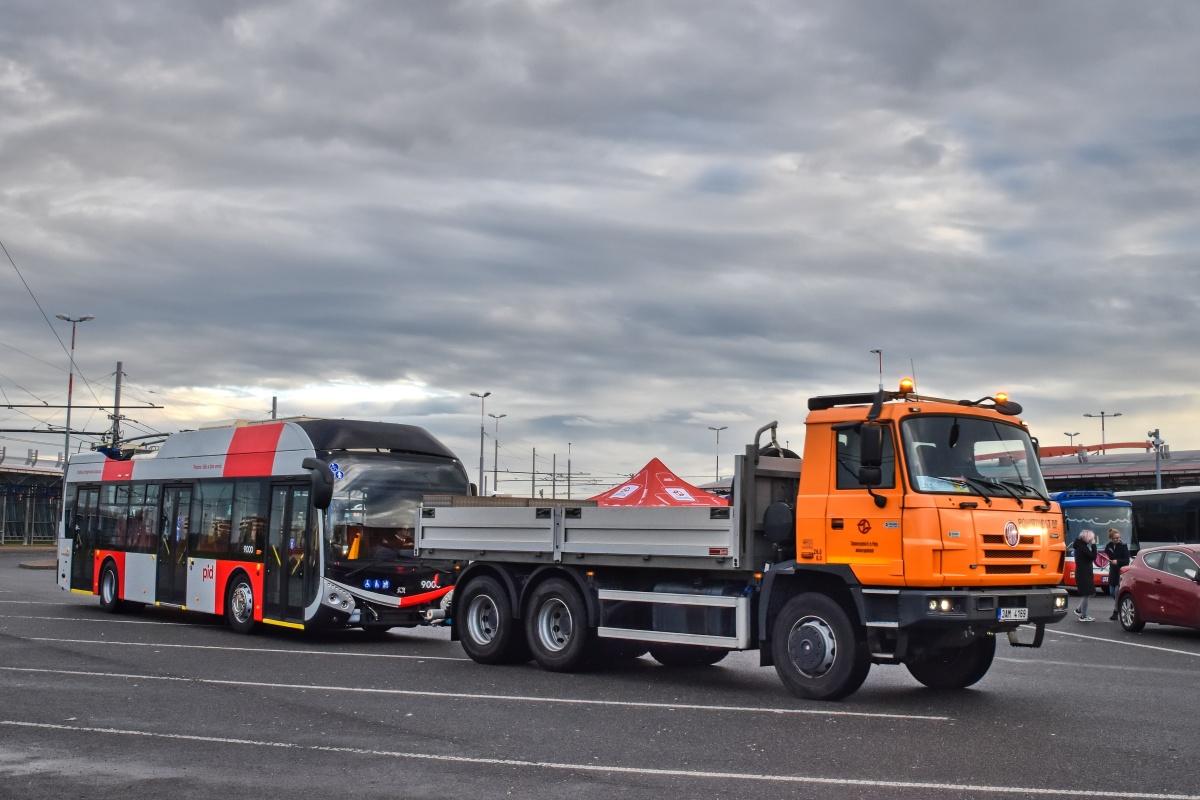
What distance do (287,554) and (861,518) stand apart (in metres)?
9.38

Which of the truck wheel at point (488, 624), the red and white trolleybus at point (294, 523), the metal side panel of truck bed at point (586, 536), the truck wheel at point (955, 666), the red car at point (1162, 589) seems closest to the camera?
the metal side panel of truck bed at point (586, 536)

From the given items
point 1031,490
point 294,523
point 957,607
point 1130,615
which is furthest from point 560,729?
point 1130,615

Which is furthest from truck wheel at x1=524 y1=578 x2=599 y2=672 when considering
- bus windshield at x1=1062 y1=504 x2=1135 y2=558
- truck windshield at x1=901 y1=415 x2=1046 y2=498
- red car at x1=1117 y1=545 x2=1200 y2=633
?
bus windshield at x1=1062 y1=504 x2=1135 y2=558

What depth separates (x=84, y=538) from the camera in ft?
80.7

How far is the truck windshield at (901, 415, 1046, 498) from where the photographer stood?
11.3 metres

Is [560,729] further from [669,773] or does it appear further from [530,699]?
[669,773]

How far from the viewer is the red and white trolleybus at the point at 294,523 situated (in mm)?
17438

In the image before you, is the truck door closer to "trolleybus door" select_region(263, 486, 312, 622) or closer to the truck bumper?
the truck bumper

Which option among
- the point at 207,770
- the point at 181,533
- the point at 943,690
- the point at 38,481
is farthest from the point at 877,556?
the point at 38,481

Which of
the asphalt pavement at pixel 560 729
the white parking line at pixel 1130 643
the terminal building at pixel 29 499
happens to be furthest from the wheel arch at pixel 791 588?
the terminal building at pixel 29 499

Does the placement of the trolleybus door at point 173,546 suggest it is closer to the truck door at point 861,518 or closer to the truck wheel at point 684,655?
the truck wheel at point 684,655

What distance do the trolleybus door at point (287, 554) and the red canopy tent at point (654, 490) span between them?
13.2 ft

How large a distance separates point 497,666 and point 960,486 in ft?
19.2

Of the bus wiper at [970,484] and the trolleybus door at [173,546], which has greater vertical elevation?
the bus wiper at [970,484]
